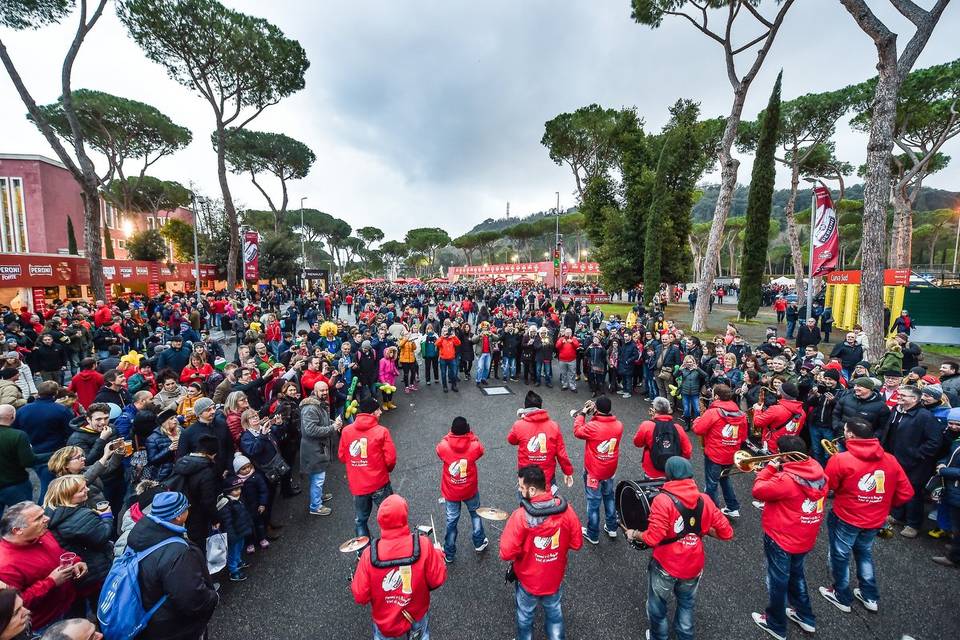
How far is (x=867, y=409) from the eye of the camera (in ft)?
15.0

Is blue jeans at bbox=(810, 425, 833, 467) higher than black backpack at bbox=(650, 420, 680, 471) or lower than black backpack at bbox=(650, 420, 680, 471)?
lower

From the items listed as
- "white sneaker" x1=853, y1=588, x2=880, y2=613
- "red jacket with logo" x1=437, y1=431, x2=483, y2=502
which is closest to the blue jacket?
"red jacket with logo" x1=437, y1=431, x2=483, y2=502

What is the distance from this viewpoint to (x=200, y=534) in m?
3.29

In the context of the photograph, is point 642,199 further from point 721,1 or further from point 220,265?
point 220,265

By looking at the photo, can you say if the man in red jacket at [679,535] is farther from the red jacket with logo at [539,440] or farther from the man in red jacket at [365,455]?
the man in red jacket at [365,455]

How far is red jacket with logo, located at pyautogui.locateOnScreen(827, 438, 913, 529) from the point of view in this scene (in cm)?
317

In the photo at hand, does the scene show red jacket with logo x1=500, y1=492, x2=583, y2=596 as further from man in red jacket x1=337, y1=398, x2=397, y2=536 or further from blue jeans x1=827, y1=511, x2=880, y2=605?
blue jeans x1=827, y1=511, x2=880, y2=605

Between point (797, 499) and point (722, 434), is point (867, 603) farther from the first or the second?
point (722, 434)

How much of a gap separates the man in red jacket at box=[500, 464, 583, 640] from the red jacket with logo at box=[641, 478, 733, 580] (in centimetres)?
57

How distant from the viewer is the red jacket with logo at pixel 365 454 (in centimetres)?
381

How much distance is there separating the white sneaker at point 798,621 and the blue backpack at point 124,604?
4.67 meters

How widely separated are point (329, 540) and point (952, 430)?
23.0 ft

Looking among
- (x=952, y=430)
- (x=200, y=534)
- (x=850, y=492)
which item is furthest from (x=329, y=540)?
(x=952, y=430)

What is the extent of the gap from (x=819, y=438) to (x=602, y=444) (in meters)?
4.18
